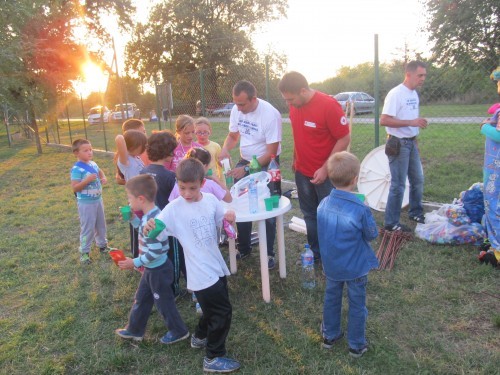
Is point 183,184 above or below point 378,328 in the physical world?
above

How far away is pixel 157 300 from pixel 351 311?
4.43 ft

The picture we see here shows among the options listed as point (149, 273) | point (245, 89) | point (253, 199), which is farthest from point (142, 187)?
point (245, 89)

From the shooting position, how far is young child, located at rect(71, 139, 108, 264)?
453cm

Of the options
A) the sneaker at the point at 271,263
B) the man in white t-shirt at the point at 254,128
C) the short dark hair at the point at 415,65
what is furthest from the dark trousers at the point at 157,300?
the short dark hair at the point at 415,65

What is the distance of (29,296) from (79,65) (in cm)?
1758

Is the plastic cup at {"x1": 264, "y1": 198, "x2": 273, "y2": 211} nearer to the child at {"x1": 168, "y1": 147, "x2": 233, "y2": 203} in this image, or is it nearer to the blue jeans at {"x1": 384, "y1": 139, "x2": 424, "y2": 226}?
the child at {"x1": 168, "y1": 147, "x2": 233, "y2": 203}

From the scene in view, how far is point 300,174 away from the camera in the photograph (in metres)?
3.99

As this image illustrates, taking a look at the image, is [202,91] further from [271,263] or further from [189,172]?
[189,172]

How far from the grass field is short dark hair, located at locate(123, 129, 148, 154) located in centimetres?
137

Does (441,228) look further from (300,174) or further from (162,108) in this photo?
(162,108)

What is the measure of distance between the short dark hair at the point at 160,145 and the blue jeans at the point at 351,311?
5.41ft

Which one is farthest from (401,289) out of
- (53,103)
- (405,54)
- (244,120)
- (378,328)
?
(53,103)

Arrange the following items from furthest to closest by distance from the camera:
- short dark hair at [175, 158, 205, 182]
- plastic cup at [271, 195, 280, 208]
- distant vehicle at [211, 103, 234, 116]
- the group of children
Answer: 1. distant vehicle at [211, 103, 234, 116]
2. plastic cup at [271, 195, 280, 208]
3. the group of children
4. short dark hair at [175, 158, 205, 182]

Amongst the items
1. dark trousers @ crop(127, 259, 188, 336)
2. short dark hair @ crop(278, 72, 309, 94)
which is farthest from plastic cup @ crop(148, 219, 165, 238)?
short dark hair @ crop(278, 72, 309, 94)
